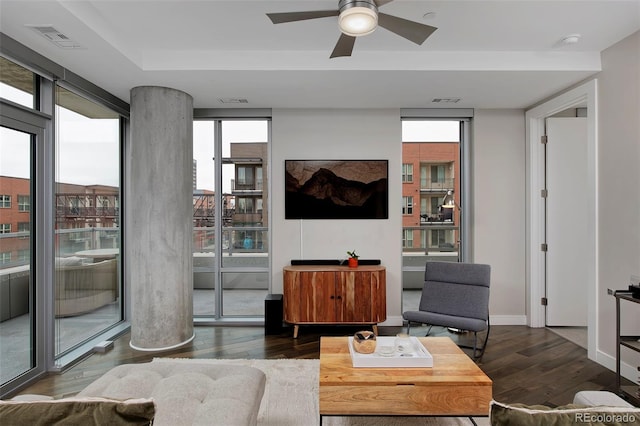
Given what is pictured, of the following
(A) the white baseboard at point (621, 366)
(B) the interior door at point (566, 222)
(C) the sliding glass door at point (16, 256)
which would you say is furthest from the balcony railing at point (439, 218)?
(C) the sliding glass door at point (16, 256)

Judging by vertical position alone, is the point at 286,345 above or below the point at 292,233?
below

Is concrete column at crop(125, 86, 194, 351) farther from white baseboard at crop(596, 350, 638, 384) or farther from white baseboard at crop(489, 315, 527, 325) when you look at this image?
white baseboard at crop(596, 350, 638, 384)

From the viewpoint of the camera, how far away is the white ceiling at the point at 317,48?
2609 mm

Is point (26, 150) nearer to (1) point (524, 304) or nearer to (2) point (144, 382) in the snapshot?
(2) point (144, 382)

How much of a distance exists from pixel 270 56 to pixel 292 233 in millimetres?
2093

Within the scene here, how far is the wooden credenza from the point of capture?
4.05 m

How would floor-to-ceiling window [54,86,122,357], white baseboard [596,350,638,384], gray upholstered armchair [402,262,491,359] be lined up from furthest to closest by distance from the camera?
gray upholstered armchair [402,262,491,359] → floor-to-ceiling window [54,86,122,357] → white baseboard [596,350,638,384]

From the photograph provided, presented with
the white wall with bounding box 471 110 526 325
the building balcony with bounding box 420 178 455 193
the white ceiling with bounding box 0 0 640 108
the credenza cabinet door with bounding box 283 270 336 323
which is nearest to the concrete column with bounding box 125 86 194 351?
the white ceiling with bounding box 0 0 640 108

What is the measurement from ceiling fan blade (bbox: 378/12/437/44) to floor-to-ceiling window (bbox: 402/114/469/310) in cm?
256

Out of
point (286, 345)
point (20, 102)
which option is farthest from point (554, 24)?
point (20, 102)

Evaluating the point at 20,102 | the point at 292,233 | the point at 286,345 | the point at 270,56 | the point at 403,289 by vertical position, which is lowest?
the point at 286,345

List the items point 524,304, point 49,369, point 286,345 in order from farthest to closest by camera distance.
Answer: point 524,304 → point 286,345 → point 49,369

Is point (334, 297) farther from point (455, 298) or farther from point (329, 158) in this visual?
point (329, 158)

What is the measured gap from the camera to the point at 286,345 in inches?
150
